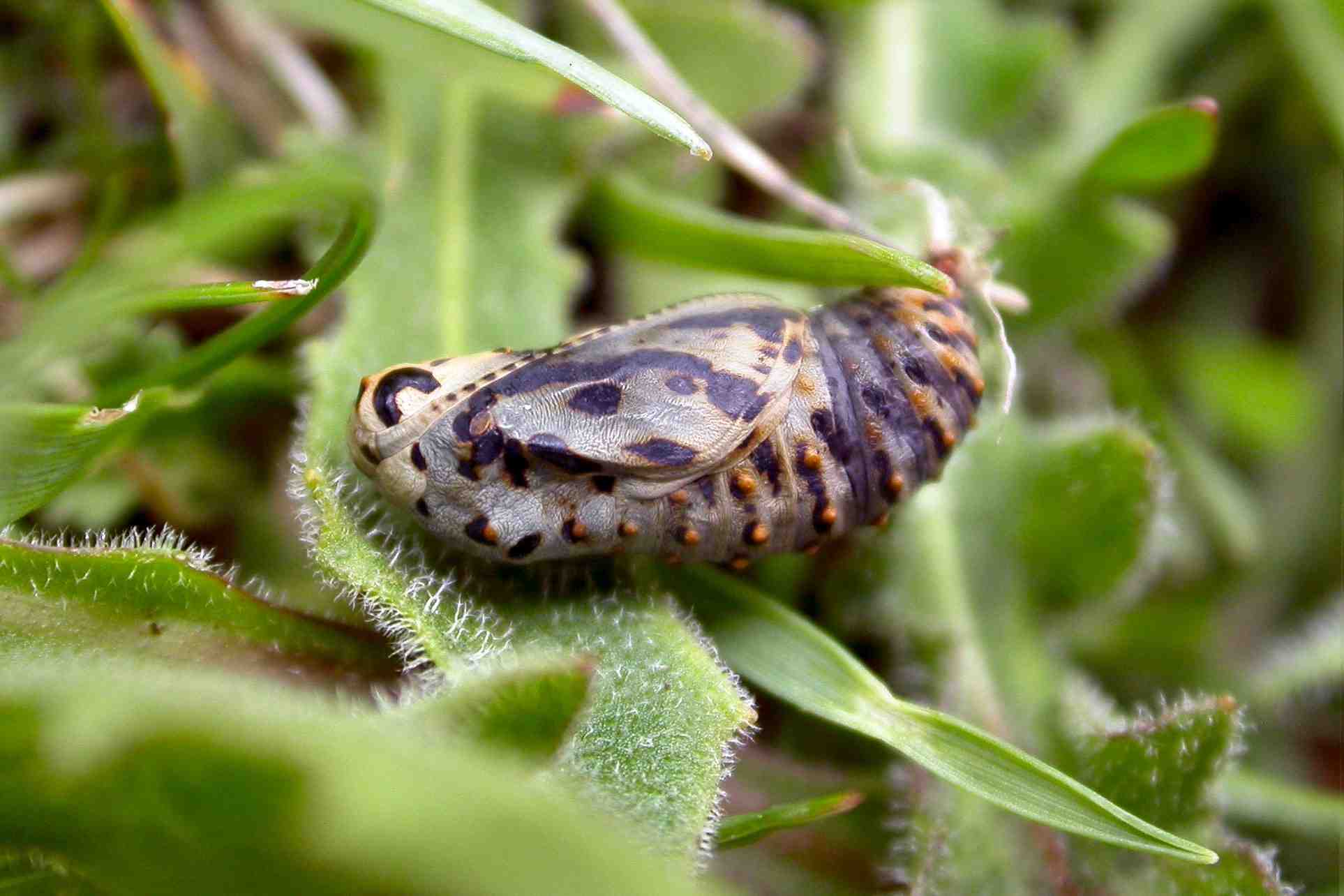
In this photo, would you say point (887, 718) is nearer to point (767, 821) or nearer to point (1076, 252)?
point (767, 821)

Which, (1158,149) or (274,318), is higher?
(1158,149)

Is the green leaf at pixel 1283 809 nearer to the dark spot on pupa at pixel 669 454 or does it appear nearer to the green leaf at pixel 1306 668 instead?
the green leaf at pixel 1306 668

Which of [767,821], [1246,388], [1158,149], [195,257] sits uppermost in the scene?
[1158,149]

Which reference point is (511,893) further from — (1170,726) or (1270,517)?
(1270,517)

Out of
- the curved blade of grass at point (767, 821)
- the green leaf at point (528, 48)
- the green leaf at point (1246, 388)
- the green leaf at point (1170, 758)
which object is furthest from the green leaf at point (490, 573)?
the green leaf at point (1246, 388)

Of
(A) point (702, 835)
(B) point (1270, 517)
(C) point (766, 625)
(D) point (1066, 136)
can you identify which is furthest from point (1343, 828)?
(D) point (1066, 136)

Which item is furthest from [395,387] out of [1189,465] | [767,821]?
[1189,465]
